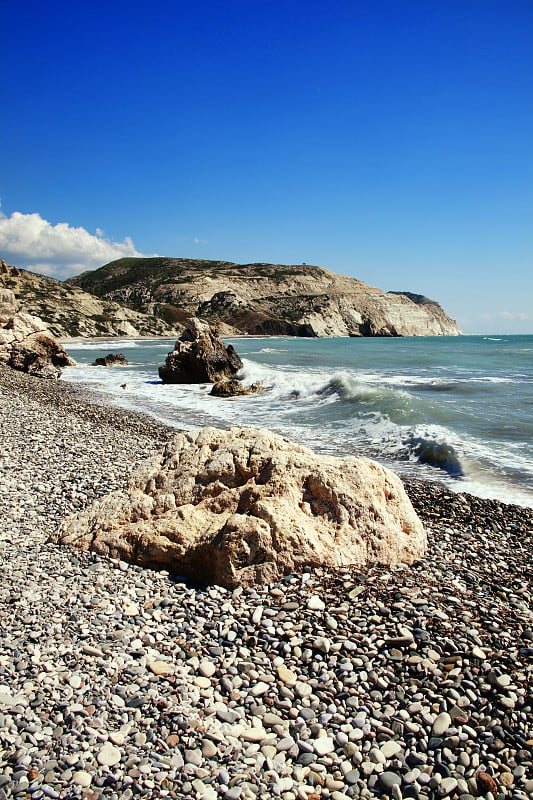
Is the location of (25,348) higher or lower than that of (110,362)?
higher

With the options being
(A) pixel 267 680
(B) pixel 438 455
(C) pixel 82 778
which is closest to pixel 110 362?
(B) pixel 438 455

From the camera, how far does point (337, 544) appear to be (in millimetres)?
5648

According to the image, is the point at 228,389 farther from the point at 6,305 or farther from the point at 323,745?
the point at 6,305

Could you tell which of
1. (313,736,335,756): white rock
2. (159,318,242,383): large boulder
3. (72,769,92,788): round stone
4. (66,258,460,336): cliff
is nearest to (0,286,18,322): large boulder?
(159,318,242,383): large boulder

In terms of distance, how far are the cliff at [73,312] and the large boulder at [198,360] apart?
53938 mm

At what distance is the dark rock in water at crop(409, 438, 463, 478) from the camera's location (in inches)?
433

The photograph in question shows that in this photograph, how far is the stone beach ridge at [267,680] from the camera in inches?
124

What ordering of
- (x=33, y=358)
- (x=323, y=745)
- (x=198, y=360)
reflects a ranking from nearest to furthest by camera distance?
(x=323, y=745)
(x=33, y=358)
(x=198, y=360)

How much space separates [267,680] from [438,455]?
8.72 meters

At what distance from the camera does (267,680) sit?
3996mm

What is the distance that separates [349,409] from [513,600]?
13459 mm

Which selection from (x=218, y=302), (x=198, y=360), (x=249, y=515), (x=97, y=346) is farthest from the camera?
(x=218, y=302)

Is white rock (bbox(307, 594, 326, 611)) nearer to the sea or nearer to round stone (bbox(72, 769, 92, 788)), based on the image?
round stone (bbox(72, 769, 92, 788))

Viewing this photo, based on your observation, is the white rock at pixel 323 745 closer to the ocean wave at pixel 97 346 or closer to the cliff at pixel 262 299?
the ocean wave at pixel 97 346
